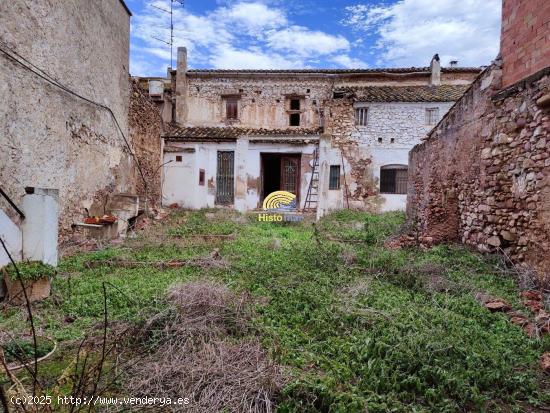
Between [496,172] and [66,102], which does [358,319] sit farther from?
[66,102]

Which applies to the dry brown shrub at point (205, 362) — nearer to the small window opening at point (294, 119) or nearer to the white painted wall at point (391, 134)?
the white painted wall at point (391, 134)

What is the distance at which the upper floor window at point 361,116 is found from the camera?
1695 cm

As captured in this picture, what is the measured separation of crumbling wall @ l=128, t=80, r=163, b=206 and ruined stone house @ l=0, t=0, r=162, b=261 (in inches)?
4.1

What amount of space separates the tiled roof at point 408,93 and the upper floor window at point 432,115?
0.46 meters

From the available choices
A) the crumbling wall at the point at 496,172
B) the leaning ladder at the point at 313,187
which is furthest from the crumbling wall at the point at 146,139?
the crumbling wall at the point at 496,172

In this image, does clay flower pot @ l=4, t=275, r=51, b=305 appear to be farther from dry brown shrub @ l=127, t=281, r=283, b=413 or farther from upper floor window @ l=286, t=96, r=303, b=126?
upper floor window @ l=286, t=96, r=303, b=126

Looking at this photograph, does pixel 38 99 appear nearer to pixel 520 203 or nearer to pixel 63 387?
pixel 63 387

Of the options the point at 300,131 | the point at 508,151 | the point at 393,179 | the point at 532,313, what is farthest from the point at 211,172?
the point at 532,313

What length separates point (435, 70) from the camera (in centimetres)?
1791

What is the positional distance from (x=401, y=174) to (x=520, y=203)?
1184 cm

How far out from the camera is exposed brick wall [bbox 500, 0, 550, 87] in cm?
500

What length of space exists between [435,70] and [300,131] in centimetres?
Result: 778

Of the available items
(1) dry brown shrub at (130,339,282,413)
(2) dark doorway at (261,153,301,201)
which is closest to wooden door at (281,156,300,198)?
(2) dark doorway at (261,153,301,201)

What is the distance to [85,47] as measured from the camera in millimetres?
8336
